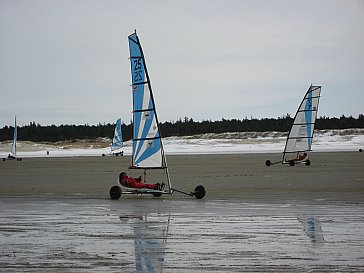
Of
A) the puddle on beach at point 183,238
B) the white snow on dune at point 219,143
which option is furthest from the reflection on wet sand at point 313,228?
the white snow on dune at point 219,143

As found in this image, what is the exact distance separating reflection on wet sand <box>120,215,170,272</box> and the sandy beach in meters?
0.01

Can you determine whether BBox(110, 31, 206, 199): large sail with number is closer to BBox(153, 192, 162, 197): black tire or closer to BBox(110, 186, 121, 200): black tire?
BBox(153, 192, 162, 197): black tire

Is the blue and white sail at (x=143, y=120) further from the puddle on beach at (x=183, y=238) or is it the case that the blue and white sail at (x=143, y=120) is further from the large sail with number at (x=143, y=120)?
the puddle on beach at (x=183, y=238)

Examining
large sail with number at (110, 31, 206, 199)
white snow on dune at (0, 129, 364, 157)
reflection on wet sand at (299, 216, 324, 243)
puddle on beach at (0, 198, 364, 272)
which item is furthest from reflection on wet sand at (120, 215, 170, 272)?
white snow on dune at (0, 129, 364, 157)

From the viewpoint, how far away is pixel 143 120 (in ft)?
72.6

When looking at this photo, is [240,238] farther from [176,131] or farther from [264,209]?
[176,131]

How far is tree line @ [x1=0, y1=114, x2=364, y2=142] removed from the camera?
119 metres

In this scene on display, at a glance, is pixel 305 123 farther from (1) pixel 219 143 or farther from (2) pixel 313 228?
(1) pixel 219 143

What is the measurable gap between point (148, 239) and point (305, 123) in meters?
37.4

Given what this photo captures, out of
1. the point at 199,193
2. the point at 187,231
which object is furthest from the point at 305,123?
the point at 187,231

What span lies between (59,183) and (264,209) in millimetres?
12748

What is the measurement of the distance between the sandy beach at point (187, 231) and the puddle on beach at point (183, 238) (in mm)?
15

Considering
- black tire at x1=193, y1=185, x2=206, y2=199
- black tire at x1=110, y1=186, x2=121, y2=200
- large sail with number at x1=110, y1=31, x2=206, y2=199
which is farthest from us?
large sail with number at x1=110, y1=31, x2=206, y2=199

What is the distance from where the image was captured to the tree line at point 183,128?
119 meters
